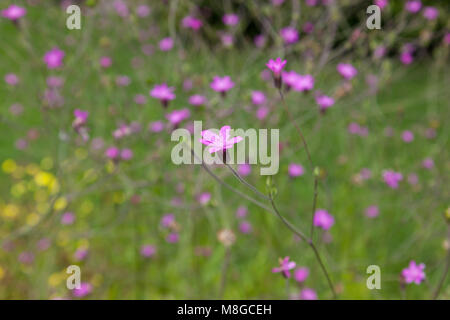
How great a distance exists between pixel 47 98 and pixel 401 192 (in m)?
1.61

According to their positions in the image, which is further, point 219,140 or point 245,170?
point 245,170

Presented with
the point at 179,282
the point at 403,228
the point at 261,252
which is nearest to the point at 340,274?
the point at 261,252

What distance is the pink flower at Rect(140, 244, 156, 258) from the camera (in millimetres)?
1743

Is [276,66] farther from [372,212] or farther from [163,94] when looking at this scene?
[372,212]

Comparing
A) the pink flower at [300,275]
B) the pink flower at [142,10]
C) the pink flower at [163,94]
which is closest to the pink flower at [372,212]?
the pink flower at [300,275]

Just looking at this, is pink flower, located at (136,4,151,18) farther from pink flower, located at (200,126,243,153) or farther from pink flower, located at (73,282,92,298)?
pink flower, located at (200,126,243,153)

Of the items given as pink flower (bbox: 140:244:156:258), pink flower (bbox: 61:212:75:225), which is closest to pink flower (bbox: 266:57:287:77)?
pink flower (bbox: 140:244:156:258)

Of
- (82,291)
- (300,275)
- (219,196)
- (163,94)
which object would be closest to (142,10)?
(163,94)

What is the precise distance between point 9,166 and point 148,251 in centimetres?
119

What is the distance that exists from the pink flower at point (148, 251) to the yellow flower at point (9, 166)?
3.58ft

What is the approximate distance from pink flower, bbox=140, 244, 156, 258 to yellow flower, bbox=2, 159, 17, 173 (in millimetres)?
1090

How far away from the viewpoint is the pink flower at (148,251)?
5.72 ft

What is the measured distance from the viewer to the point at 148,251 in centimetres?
175

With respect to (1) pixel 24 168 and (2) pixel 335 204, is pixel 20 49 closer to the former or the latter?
(1) pixel 24 168
